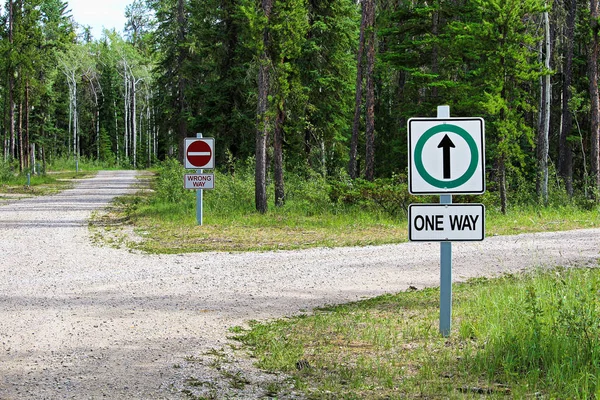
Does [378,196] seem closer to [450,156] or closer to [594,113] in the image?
[594,113]

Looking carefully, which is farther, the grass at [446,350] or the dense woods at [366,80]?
the dense woods at [366,80]

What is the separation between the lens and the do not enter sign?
52.4 ft

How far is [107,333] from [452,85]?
1929 cm

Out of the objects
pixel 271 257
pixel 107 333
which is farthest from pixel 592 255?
pixel 107 333

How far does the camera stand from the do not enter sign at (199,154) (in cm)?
1598

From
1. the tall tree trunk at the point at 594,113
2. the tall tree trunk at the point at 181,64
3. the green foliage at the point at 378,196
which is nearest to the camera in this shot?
the green foliage at the point at 378,196

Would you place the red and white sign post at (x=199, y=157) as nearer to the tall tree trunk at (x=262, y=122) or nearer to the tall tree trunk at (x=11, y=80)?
the tall tree trunk at (x=262, y=122)

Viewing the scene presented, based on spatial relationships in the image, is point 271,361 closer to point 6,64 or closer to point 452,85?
point 452,85

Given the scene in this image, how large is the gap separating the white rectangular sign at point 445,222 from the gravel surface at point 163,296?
178 cm

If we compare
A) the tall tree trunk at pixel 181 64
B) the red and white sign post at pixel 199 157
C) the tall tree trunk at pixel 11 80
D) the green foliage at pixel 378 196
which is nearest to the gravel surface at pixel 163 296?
the red and white sign post at pixel 199 157

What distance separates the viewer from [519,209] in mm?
20922

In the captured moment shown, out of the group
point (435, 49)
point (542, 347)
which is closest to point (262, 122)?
point (435, 49)

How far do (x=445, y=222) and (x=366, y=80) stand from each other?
19818 millimetres

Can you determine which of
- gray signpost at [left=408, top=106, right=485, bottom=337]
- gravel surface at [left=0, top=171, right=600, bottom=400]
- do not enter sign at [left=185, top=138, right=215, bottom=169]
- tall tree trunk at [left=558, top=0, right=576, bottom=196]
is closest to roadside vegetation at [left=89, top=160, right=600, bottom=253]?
gravel surface at [left=0, top=171, right=600, bottom=400]
